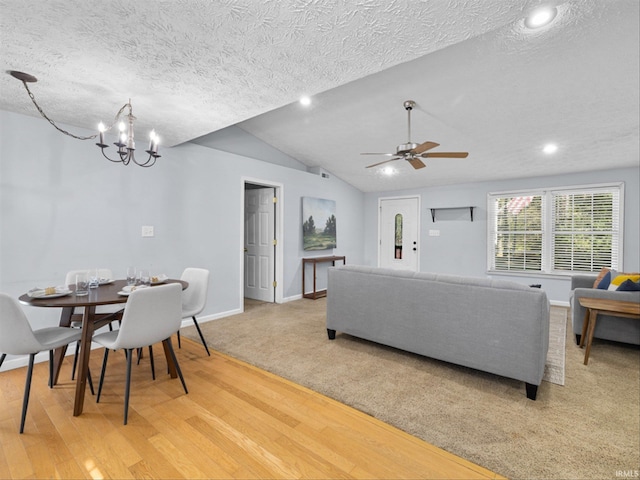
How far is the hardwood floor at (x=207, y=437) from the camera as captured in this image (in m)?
1.55

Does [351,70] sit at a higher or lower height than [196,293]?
higher

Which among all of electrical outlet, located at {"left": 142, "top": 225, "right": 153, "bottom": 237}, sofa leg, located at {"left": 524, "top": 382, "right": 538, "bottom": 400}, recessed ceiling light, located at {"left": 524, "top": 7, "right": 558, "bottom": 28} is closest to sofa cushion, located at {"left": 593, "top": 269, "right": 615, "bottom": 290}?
sofa leg, located at {"left": 524, "top": 382, "right": 538, "bottom": 400}

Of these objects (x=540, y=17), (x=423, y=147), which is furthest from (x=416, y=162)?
(x=540, y=17)

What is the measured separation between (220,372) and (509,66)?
383cm

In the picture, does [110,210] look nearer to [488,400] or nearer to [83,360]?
[83,360]

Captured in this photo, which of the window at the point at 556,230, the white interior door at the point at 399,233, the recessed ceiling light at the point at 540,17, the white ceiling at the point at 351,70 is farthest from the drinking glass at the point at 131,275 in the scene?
the window at the point at 556,230

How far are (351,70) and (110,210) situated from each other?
2.84m

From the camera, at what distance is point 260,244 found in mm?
5371

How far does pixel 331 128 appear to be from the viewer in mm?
4480

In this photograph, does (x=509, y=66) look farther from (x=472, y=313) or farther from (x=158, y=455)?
(x=158, y=455)

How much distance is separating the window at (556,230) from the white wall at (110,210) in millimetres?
4164

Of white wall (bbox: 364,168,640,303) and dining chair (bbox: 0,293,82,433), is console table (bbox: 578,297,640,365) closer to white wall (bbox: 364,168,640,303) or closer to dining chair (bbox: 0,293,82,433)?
white wall (bbox: 364,168,640,303)

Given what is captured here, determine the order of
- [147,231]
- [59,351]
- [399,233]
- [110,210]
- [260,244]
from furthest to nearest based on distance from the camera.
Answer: [399,233] → [260,244] → [147,231] → [110,210] → [59,351]

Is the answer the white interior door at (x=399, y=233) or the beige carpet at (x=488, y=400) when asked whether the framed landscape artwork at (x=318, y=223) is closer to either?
the white interior door at (x=399, y=233)
